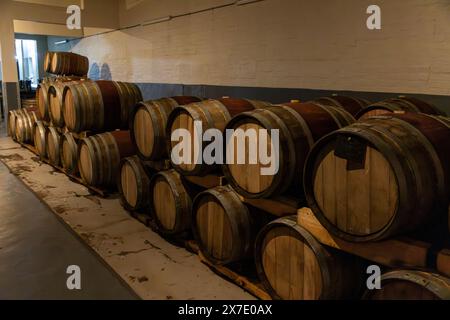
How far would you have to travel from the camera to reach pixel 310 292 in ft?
7.87

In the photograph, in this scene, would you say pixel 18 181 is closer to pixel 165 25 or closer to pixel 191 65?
pixel 191 65

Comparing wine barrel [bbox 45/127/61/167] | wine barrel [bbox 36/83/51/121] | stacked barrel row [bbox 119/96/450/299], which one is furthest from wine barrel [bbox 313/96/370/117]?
wine barrel [bbox 36/83/51/121]

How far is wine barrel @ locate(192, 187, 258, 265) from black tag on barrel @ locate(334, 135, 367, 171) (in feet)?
3.41

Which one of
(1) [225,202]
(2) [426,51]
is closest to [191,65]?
(2) [426,51]

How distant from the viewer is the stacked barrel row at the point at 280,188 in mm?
2098

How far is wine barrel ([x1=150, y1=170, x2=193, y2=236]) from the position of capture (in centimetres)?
360

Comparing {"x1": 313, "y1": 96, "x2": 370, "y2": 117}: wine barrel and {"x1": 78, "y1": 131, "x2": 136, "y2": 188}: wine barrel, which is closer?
{"x1": 313, "y1": 96, "x2": 370, "y2": 117}: wine barrel

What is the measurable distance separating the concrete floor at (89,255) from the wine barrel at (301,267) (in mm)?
398

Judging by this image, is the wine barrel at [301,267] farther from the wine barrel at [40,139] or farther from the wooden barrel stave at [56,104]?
the wine barrel at [40,139]

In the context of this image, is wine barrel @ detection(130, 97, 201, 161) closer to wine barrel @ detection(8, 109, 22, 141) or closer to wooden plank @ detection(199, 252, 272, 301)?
wooden plank @ detection(199, 252, 272, 301)

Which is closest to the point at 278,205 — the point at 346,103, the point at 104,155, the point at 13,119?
the point at 346,103

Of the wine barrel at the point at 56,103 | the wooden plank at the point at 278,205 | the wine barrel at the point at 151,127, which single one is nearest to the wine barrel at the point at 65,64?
the wine barrel at the point at 56,103

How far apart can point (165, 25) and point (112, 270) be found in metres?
6.24

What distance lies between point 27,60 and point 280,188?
1847cm
